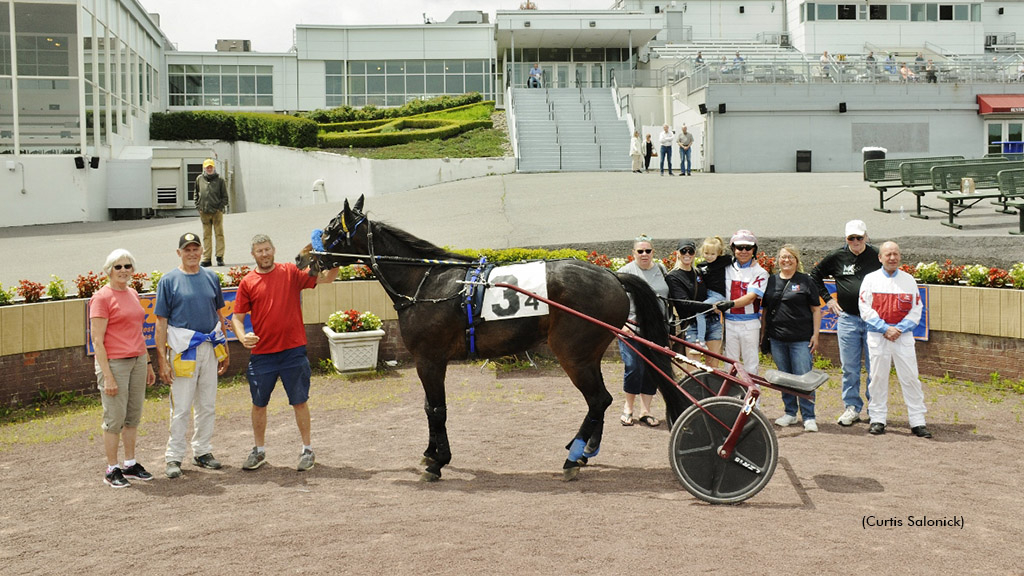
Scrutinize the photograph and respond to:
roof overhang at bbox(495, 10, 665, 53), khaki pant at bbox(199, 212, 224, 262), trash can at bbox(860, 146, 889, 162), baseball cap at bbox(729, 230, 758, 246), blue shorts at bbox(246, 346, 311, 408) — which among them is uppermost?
roof overhang at bbox(495, 10, 665, 53)

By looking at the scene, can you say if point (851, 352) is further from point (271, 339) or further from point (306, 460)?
point (271, 339)

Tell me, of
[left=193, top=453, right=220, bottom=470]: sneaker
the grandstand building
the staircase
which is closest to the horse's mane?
[left=193, top=453, right=220, bottom=470]: sneaker

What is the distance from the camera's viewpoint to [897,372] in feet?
27.8

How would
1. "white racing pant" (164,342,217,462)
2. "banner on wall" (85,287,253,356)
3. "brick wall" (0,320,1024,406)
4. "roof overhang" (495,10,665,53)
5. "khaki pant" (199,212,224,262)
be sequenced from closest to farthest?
"white racing pant" (164,342,217,462) → "brick wall" (0,320,1024,406) → "banner on wall" (85,287,253,356) → "khaki pant" (199,212,224,262) → "roof overhang" (495,10,665,53)

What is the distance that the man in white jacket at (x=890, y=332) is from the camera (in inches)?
330

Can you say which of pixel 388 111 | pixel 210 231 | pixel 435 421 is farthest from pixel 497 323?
pixel 388 111

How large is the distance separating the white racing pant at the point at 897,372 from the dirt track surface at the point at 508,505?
0.26 metres

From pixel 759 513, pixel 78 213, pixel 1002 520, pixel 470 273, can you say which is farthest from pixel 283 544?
pixel 78 213

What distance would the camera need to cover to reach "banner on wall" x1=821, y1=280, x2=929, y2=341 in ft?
35.6

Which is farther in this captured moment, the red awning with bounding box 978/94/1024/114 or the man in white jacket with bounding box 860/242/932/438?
the red awning with bounding box 978/94/1024/114

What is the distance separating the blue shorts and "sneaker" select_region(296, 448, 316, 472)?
0.43m

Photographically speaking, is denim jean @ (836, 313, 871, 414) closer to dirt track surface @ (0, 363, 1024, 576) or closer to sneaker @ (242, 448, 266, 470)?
dirt track surface @ (0, 363, 1024, 576)

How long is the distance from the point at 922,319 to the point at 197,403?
28.0 ft

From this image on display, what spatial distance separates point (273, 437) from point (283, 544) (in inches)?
131
